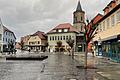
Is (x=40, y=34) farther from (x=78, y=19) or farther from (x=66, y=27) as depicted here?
(x=78, y=19)

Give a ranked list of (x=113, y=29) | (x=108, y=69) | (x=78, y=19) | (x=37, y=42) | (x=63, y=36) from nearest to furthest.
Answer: (x=108, y=69) < (x=113, y=29) < (x=63, y=36) < (x=37, y=42) < (x=78, y=19)

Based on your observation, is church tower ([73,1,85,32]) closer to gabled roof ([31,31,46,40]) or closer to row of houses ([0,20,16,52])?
gabled roof ([31,31,46,40])

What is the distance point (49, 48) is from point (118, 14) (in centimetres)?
8673

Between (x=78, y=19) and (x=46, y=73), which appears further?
(x=78, y=19)

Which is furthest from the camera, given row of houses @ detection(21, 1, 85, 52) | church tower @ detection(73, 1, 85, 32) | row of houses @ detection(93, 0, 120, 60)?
church tower @ detection(73, 1, 85, 32)

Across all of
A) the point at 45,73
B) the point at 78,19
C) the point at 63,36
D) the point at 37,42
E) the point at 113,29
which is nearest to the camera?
the point at 45,73

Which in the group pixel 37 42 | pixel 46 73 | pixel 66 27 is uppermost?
pixel 66 27

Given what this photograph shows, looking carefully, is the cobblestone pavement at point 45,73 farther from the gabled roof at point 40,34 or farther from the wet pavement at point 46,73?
the gabled roof at point 40,34

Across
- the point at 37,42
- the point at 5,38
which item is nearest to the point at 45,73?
the point at 5,38

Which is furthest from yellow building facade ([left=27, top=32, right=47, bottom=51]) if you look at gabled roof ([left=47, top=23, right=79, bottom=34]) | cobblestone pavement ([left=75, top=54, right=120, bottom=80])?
cobblestone pavement ([left=75, top=54, right=120, bottom=80])

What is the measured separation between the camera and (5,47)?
96250 millimetres

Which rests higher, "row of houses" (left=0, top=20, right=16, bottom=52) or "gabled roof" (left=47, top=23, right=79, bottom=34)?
"gabled roof" (left=47, top=23, right=79, bottom=34)

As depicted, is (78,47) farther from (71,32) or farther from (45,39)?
(45,39)

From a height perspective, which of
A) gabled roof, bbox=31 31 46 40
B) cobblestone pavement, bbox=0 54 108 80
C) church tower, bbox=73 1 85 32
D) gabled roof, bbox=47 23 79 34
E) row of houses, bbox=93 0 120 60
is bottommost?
cobblestone pavement, bbox=0 54 108 80
